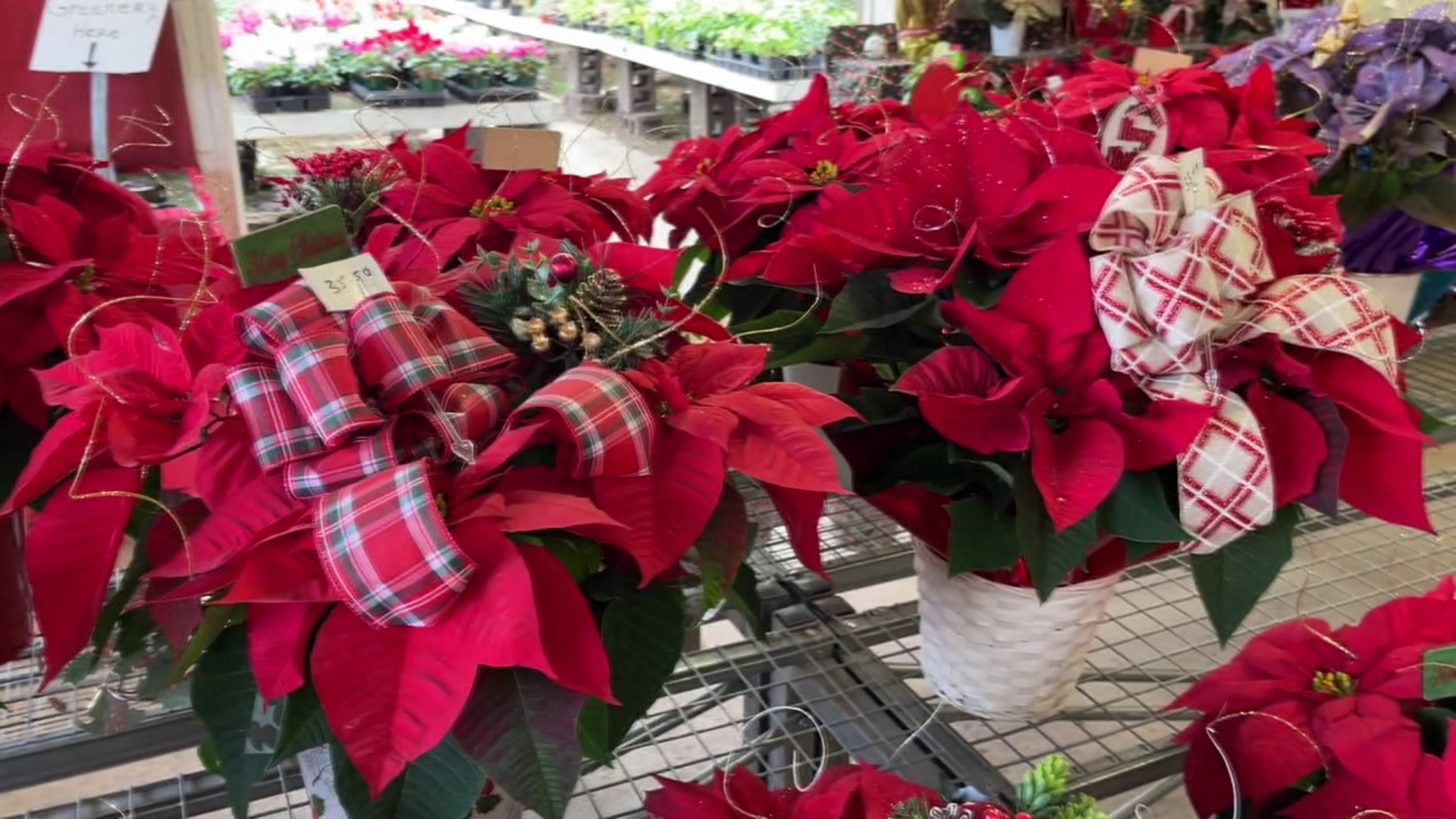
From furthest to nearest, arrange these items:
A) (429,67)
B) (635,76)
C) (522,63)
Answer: (635,76) → (522,63) → (429,67)

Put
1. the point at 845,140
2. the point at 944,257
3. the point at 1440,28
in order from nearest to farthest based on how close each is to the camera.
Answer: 1. the point at 944,257
2. the point at 845,140
3. the point at 1440,28

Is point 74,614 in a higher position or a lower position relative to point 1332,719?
higher

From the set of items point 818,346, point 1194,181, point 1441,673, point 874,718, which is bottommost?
point 874,718

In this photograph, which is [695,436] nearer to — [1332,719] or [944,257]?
[944,257]

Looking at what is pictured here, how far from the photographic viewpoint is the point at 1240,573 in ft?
2.11

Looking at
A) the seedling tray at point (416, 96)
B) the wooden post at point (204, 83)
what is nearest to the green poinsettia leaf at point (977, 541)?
the wooden post at point (204, 83)

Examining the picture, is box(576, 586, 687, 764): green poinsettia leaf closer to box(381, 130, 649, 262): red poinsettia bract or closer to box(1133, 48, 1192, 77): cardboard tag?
box(381, 130, 649, 262): red poinsettia bract

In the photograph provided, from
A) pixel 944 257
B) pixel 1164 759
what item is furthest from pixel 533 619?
pixel 1164 759

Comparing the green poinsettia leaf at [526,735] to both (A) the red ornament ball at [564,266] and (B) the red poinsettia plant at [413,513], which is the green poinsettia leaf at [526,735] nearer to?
(B) the red poinsettia plant at [413,513]

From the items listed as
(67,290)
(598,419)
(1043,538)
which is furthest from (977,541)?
(67,290)

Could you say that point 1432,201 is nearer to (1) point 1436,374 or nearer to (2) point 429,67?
(1) point 1436,374

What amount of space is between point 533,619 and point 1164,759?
49 centimetres

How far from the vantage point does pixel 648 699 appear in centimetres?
53

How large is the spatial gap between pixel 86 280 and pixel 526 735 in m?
0.44
